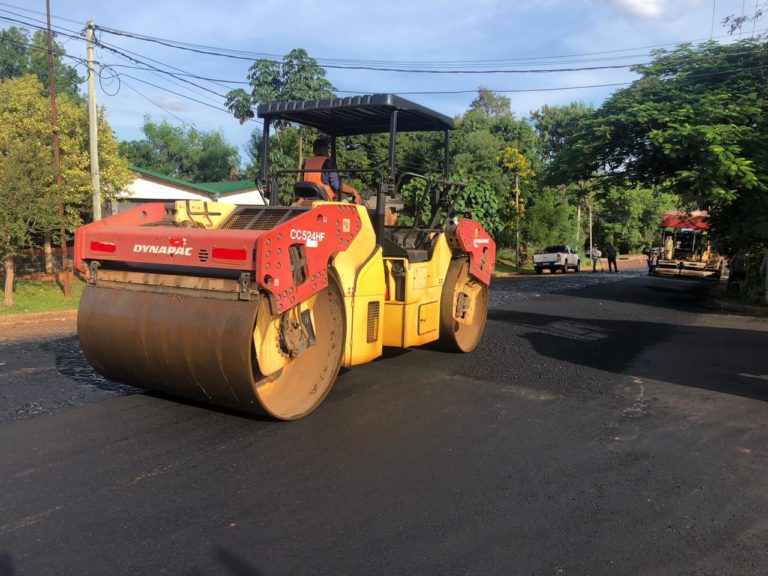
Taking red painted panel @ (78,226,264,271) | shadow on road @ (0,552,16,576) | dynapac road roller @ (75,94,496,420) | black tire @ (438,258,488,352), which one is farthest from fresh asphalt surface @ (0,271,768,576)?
red painted panel @ (78,226,264,271)

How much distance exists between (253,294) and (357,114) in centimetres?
318

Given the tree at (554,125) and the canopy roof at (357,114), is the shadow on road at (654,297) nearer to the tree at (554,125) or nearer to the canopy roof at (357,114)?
the canopy roof at (357,114)

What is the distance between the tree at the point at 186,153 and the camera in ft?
171

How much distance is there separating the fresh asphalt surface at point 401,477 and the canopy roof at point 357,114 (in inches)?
108

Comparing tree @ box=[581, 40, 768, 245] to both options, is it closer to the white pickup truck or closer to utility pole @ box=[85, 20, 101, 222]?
the white pickup truck

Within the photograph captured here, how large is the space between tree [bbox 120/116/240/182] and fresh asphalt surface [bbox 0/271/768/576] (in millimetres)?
49324

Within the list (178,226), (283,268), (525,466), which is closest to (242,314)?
(283,268)

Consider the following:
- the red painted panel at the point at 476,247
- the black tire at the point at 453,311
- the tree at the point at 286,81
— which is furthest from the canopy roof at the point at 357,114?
the tree at the point at 286,81

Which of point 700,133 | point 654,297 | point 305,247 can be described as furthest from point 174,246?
point 654,297

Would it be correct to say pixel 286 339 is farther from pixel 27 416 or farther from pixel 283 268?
pixel 27 416

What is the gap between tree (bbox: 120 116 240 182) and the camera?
52031 millimetres

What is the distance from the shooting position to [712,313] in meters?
13.5

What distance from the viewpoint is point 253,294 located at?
13.6 ft

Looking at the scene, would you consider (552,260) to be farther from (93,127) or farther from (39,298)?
(39,298)
